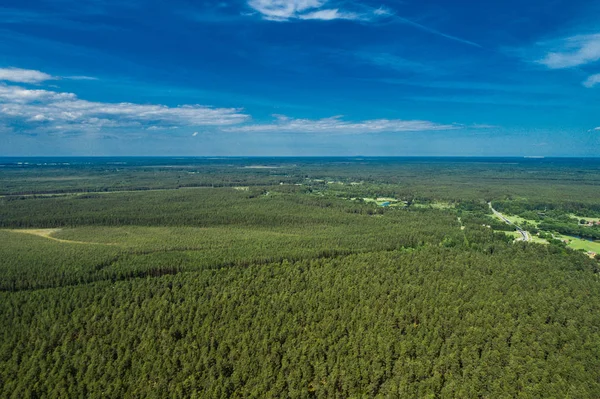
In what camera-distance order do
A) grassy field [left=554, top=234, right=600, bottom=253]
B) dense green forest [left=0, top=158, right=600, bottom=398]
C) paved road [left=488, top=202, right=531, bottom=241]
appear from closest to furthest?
dense green forest [left=0, top=158, right=600, bottom=398] → grassy field [left=554, top=234, right=600, bottom=253] → paved road [left=488, top=202, right=531, bottom=241]

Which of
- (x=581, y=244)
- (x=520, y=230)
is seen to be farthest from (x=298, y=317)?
(x=520, y=230)

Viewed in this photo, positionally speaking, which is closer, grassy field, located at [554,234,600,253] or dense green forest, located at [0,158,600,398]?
dense green forest, located at [0,158,600,398]

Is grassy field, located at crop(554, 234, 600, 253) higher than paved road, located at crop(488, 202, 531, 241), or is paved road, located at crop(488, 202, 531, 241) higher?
paved road, located at crop(488, 202, 531, 241)

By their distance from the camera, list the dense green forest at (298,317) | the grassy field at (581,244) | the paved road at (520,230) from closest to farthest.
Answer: the dense green forest at (298,317) → the grassy field at (581,244) → the paved road at (520,230)

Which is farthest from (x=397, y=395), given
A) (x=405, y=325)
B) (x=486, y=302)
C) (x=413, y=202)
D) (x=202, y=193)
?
(x=202, y=193)

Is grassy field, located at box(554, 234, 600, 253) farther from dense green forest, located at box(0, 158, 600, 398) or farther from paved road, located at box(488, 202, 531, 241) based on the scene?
paved road, located at box(488, 202, 531, 241)

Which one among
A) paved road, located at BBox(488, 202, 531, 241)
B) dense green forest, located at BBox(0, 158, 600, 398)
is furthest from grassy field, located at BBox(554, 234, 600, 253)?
paved road, located at BBox(488, 202, 531, 241)

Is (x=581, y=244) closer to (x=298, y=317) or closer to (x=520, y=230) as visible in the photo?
(x=520, y=230)

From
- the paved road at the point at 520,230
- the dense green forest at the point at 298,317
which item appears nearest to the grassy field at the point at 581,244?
the dense green forest at the point at 298,317

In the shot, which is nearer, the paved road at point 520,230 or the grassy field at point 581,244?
the grassy field at point 581,244

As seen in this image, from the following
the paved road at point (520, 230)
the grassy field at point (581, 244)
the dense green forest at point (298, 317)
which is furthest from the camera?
the paved road at point (520, 230)

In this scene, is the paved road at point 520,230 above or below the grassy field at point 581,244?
above

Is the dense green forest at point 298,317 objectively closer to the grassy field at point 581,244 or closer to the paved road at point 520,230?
the grassy field at point 581,244

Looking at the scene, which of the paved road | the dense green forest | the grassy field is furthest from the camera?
the paved road
